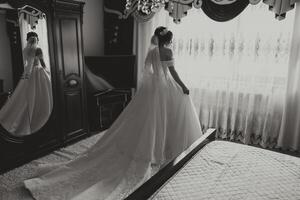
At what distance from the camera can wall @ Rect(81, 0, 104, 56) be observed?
4.00 meters

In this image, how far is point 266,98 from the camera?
325 cm

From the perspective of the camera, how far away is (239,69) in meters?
3.38

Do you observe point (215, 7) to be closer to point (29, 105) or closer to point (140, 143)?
point (140, 143)

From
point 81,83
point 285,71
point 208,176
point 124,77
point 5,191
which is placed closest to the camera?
point 208,176

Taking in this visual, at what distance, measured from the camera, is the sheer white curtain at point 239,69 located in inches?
124

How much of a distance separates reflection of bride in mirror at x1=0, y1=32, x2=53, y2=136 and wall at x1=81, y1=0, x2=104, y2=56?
135cm

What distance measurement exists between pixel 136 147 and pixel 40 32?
1707mm

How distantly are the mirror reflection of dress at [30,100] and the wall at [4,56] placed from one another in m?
0.14

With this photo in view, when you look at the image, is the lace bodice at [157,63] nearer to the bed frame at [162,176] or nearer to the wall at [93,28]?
the bed frame at [162,176]

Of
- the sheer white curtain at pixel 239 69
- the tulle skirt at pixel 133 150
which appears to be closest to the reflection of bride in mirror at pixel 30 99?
the tulle skirt at pixel 133 150

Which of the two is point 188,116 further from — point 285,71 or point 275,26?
point 275,26

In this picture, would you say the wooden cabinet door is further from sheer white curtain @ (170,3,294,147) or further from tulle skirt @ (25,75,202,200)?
sheer white curtain @ (170,3,294,147)

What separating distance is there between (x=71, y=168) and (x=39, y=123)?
2.82 ft

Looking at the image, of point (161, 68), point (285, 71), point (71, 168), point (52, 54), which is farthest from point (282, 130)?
point (52, 54)
